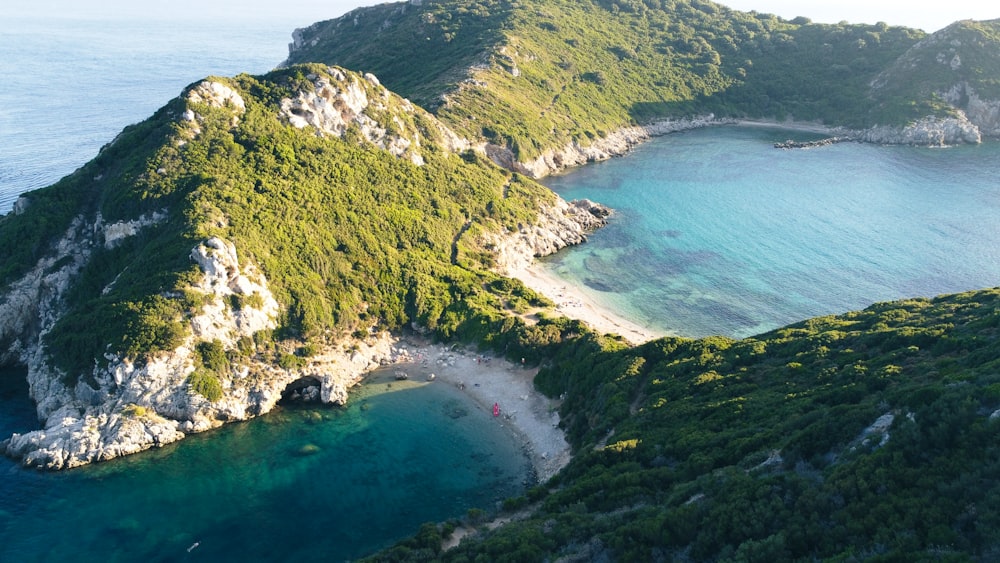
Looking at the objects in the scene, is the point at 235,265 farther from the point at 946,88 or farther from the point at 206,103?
the point at 946,88

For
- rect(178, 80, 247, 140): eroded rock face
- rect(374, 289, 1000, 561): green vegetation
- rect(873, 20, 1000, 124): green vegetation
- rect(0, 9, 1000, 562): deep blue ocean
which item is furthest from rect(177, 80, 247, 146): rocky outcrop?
rect(873, 20, 1000, 124): green vegetation

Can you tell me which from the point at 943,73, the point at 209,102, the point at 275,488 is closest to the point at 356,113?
the point at 209,102

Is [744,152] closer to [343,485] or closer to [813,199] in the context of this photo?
[813,199]

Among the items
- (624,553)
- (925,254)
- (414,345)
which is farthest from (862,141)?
(624,553)

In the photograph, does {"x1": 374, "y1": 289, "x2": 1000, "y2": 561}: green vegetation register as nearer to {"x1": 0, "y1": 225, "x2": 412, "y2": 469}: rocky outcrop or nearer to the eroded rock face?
{"x1": 0, "y1": 225, "x2": 412, "y2": 469}: rocky outcrop

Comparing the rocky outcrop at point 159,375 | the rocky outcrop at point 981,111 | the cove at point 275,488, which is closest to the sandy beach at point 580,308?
the cove at point 275,488
